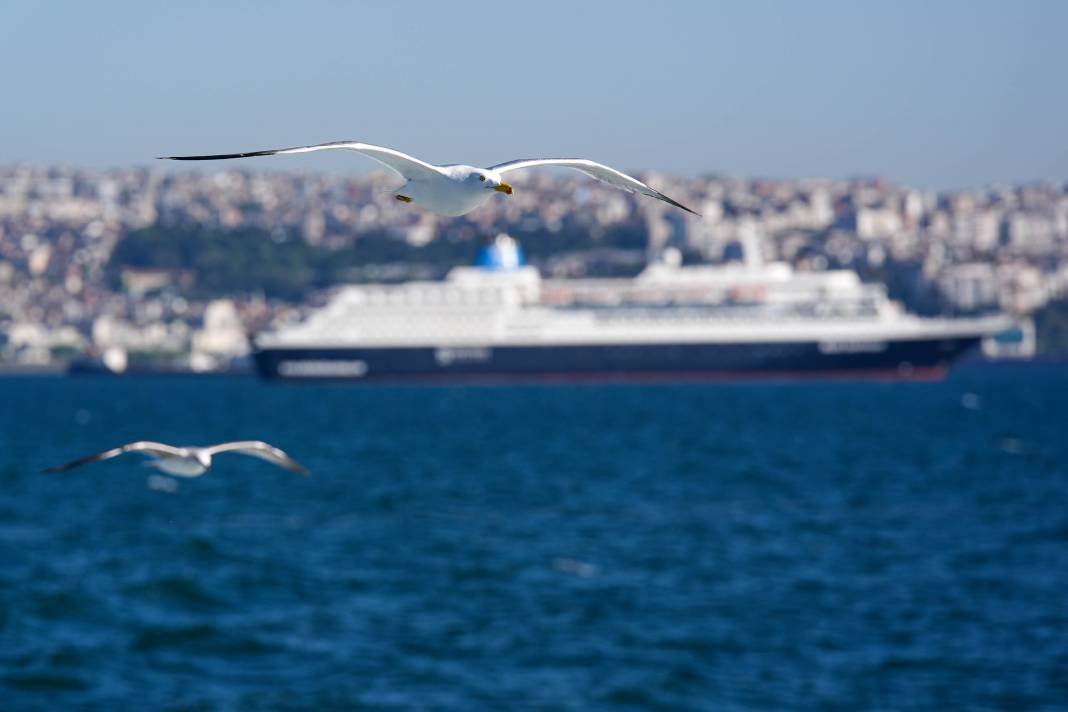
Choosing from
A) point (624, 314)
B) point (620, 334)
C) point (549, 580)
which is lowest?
point (549, 580)

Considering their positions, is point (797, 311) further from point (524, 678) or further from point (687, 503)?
point (524, 678)

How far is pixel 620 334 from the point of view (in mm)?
146125

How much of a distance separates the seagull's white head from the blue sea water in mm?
25487

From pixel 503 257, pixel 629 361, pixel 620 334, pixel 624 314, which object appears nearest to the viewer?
pixel 620 334

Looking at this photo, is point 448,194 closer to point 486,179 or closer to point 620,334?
point 486,179

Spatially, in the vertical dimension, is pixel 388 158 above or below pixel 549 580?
above

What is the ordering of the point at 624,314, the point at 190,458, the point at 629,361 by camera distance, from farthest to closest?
the point at 624,314, the point at 629,361, the point at 190,458

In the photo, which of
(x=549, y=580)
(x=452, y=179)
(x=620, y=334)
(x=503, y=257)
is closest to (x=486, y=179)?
(x=452, y=179)

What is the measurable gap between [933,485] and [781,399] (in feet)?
295

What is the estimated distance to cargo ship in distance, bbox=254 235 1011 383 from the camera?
477 feet

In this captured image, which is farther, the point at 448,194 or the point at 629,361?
the point at 629,361

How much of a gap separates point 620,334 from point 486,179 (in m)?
142

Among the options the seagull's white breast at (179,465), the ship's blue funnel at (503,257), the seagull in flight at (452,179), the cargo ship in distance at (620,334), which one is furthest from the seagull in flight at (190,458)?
the ship's blue funnel at (503,257)

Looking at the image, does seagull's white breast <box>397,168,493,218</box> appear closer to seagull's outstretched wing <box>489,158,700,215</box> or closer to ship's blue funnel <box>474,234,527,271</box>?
seagull's outstretched wing <box>489,158,700,215</box>
